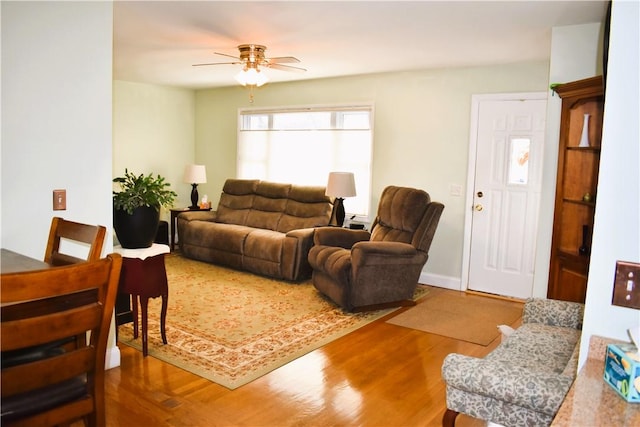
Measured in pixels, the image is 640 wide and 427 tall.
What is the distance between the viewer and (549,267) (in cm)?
361

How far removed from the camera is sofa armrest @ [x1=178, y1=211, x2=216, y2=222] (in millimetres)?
6255

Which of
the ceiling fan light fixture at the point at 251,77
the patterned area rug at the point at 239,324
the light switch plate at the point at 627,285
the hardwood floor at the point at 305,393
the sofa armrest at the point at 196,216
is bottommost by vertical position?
the hardwood floor at the point at 305,393

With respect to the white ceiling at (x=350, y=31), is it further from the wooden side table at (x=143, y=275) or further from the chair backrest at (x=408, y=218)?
the wooden side table at (x=143, y=275)

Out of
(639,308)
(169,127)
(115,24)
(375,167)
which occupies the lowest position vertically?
(639,308)

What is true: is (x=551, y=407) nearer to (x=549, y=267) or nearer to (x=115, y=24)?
(x=549, y=267)

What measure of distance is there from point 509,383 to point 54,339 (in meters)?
1.55

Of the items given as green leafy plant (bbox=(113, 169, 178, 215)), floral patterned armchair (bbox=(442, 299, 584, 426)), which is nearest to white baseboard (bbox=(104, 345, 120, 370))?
green leafy plant (bbox=(113, 169, 178, 215))

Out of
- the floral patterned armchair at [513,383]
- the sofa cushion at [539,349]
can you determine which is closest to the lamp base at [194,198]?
the sofa cushion at [539,349]

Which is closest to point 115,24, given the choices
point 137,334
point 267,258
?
point 137,334

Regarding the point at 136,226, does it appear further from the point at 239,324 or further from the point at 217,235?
the point at 217,235

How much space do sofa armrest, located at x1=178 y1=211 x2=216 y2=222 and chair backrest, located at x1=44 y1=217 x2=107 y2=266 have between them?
3.96 metres

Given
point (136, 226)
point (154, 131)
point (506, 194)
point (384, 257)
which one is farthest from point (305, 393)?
point (154, 131)

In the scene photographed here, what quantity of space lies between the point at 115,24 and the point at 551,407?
363cm

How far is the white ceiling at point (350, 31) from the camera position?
3139mm
